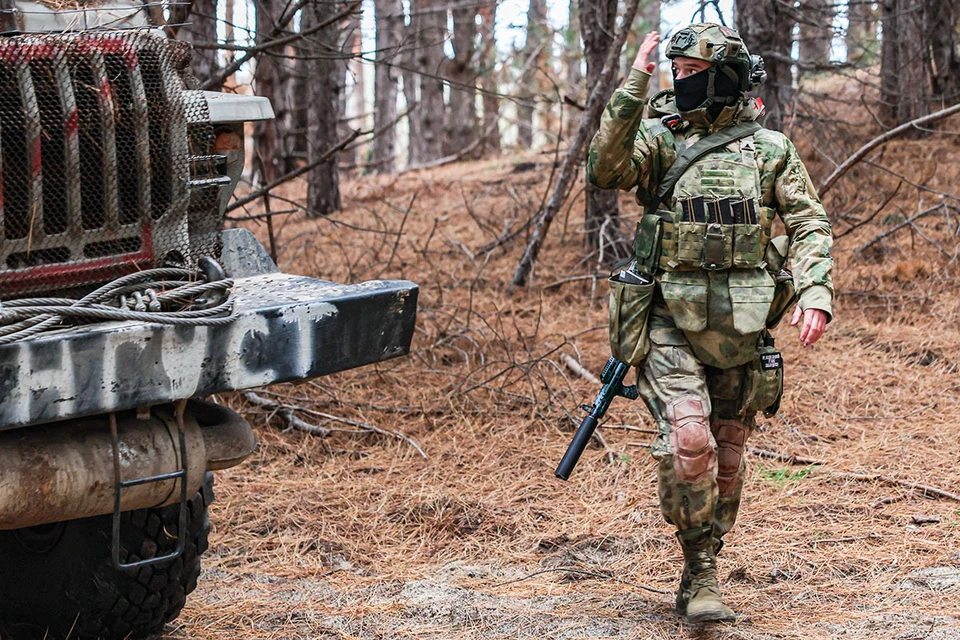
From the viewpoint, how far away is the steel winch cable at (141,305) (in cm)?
272

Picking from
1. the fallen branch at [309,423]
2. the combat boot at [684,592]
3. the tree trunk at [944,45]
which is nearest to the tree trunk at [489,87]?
the tree trunk at [944,45]

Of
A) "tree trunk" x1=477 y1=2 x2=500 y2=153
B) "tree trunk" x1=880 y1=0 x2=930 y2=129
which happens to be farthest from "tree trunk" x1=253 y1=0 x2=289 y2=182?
"tree trunk" x1=880 y1=0 x2=930 y2=129

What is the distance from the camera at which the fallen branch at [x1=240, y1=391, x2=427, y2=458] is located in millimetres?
5844

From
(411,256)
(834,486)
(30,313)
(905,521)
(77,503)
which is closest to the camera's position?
(30,313)

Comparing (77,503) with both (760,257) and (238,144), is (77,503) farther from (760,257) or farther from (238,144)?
(760,257)

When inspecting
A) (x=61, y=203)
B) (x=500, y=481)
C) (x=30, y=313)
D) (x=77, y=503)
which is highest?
(x=61, y=203)

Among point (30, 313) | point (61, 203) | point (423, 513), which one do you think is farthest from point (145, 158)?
point (423, 513)

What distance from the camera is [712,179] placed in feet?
12.0

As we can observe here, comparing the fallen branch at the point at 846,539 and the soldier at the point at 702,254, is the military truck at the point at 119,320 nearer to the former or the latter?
the soldier at the point at 702,254

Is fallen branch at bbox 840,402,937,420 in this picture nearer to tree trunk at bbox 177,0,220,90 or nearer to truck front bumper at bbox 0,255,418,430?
truck front bumper at bbox 0,255,418,430

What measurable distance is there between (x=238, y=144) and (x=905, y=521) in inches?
123

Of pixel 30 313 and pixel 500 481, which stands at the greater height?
pixel 30 313

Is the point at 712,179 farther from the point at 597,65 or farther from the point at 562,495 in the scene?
the point at 597,65

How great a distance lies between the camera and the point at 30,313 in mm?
2752
